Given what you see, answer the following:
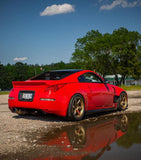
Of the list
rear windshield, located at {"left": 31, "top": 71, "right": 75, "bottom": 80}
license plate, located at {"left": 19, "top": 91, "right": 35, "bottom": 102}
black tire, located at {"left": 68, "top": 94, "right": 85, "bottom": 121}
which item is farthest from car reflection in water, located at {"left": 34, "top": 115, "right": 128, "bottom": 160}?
rear windshield, located at {"left": 31, "top": 71, "right": 75, "bottom": 80}

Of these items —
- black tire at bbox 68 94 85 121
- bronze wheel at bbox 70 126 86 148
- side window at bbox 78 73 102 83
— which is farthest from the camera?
side window at bbox 78 73 102 83

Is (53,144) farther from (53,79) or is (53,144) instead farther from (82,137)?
(53,79)

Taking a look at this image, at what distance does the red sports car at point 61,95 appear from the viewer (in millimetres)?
5727

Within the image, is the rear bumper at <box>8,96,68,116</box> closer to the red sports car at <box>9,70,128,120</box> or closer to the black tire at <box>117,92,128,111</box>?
the red sports car at <box>9,70,128,120</box>

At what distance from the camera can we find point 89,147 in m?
3.62

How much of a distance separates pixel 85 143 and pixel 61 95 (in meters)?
2.05

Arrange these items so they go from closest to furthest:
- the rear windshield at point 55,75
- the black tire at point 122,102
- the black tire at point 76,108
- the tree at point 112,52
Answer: the black tire at point 76,108 < the rear windshield at point 55,75 < the black tire at point 122,102 < the tree at point 112,52

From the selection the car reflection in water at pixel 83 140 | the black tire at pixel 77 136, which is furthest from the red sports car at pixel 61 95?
the black tire at pixel 77 136

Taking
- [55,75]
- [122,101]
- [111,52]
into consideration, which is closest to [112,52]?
[111,52]

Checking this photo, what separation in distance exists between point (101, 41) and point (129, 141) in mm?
48904

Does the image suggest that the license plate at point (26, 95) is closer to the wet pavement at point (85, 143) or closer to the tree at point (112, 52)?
the wet pavement at point (85, 143)

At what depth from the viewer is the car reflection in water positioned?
3.28 m

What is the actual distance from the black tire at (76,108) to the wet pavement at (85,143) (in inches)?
21.2

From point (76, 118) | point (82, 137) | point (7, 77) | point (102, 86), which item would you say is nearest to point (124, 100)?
point (102, 86)
